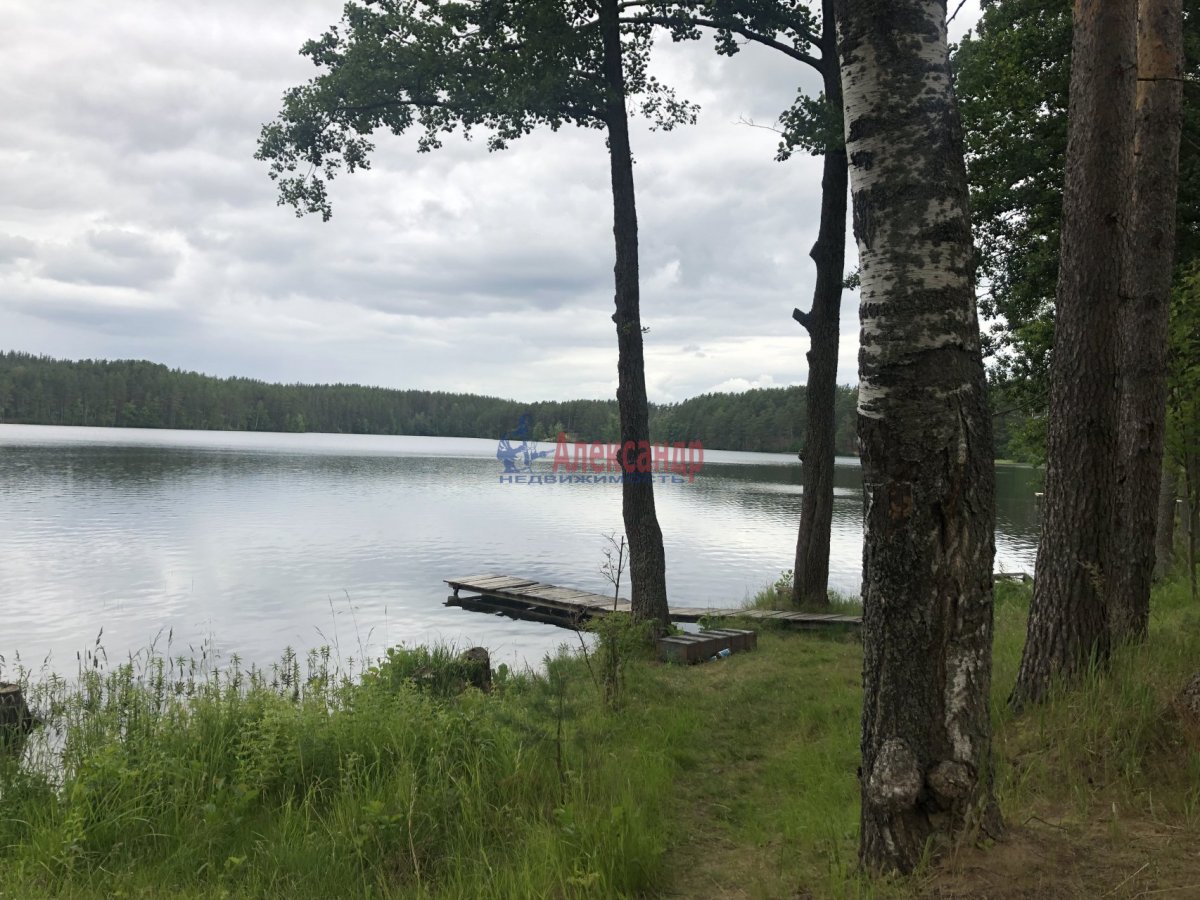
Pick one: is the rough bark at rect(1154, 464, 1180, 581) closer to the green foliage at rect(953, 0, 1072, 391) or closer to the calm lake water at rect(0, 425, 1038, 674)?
the green foliage at rect(953, 0, 1072, 391)

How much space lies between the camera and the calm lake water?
1455 cm

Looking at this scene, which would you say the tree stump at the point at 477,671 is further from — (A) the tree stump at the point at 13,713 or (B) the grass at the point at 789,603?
(B) the grass at the point at 789,603

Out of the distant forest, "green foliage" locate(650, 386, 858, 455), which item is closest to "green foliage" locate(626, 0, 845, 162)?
the distant forest

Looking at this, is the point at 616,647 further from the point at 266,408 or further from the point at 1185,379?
the point at 266,408

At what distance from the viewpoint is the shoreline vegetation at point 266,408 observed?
126188mm

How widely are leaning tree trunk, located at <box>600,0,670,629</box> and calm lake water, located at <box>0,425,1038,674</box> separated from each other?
3746 mm

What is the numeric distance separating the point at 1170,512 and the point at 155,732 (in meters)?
15.8

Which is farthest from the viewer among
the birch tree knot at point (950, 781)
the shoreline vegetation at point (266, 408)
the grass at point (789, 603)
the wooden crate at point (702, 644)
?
the shoreline vegetation at point (266, 408)

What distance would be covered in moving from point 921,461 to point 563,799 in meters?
2.83

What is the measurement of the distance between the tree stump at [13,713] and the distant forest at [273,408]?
A: 103m

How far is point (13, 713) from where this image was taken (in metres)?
7.97

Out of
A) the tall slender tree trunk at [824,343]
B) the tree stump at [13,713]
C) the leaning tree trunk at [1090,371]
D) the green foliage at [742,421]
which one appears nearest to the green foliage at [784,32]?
→ the tall slender tree trunk at [824,343]

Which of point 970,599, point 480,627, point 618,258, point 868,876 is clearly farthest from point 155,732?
point 480,627

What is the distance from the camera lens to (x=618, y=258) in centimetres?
1031
